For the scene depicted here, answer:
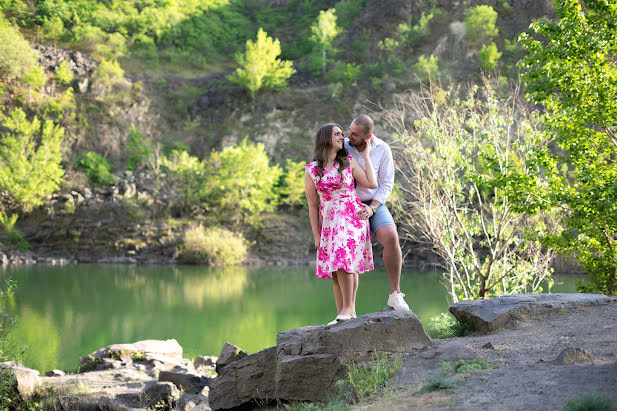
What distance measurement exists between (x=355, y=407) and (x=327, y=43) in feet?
154

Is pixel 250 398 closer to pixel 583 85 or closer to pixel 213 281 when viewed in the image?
pixel 583 85

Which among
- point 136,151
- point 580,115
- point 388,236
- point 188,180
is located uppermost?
point 136,151

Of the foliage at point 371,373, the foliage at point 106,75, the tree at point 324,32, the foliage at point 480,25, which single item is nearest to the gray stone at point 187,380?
the foliage at point 371,373

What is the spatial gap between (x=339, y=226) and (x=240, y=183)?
98.0 ft

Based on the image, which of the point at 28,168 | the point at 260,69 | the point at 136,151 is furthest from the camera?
the point at 260,69

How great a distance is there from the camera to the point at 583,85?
7562 mm

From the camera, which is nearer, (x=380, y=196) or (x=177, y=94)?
(x=380, y=196)

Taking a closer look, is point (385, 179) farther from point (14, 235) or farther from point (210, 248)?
point (14, 235)

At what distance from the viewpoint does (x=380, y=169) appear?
5344mm

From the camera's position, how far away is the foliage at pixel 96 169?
37188 mm

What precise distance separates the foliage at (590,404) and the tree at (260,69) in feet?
142

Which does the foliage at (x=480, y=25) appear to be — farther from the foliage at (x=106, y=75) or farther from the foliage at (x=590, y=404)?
the foliage at (x=590, y=404)

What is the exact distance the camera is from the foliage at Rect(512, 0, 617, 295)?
733 centimetres

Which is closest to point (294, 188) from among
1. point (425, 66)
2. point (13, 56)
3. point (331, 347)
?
point (425, 66)
